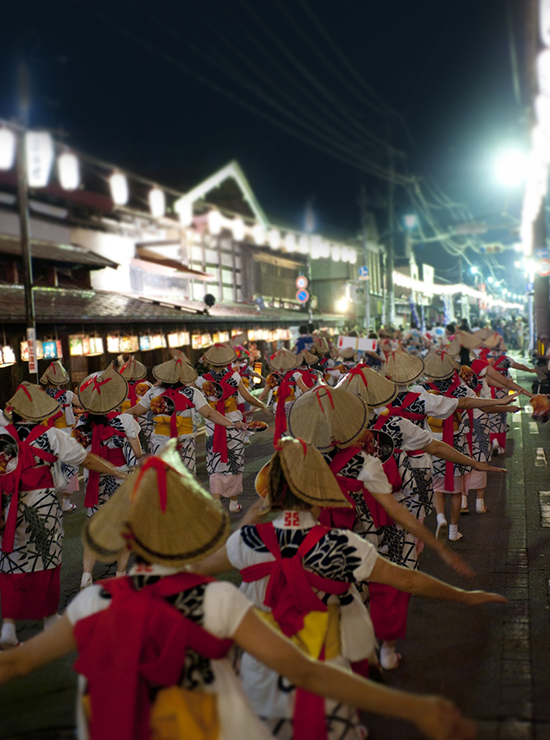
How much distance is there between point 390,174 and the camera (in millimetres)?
33156

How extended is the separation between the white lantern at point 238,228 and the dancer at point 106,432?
26.1 meters

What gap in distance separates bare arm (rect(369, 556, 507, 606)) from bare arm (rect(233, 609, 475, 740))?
80 cm

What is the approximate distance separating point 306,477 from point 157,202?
25.6 m

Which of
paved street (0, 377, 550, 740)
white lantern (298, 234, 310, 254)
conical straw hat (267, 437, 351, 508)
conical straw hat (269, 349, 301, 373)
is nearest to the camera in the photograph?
conical straw hat (267, 437, 351, 508)

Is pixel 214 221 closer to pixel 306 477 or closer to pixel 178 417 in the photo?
pixel 178 417

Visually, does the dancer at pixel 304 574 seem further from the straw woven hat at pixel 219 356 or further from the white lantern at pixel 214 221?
the white lantern at pixel 214 221

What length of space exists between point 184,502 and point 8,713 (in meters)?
2.61

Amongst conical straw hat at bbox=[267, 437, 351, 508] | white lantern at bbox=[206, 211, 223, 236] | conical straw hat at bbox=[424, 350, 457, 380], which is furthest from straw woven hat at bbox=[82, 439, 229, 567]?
white lantern at bbox=[206, 211, 223, 236]

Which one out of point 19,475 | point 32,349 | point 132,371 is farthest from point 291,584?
point 32,349

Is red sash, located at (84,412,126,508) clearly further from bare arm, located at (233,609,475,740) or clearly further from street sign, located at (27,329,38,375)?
street sign, located at (27,329,38,375)

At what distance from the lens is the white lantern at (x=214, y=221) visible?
29797mm

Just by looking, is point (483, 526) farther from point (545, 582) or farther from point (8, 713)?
point (8, 713)

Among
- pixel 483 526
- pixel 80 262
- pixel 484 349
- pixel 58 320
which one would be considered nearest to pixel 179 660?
pixel 483 526

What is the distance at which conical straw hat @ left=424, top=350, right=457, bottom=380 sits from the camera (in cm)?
694
